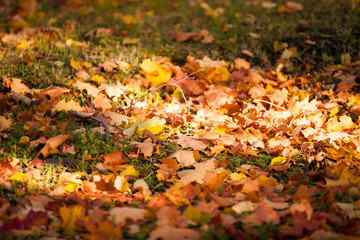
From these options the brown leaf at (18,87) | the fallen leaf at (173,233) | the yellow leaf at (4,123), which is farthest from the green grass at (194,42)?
the fallen leaf at (173,233)

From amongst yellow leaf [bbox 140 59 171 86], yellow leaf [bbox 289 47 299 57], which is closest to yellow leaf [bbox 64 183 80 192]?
yellow leaf [bbox 140 59 171 86]

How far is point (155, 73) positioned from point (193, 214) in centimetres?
169

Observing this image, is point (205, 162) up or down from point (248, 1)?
down

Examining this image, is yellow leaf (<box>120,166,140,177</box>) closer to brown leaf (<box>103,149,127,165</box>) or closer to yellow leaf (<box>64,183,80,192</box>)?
brown leaf (<box>103,149,127,165</box>)

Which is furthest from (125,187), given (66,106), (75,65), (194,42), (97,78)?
(194,42)

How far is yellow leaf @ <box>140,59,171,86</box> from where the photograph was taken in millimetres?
2982

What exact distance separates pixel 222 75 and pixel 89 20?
77.9 inches

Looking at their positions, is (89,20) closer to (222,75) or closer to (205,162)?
(222,75)

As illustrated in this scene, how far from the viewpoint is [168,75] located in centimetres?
303

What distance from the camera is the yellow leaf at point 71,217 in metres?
1.51

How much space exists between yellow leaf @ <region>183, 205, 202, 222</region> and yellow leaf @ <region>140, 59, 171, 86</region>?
1650 mm

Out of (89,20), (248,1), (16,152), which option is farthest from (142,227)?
(248,1)

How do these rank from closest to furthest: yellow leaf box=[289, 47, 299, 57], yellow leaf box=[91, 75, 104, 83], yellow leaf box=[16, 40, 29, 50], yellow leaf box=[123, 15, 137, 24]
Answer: yellow leaf box=[91, 75, 104, 83], yellow leaf box=[16, 40, 29, 50], yellow leaf box=[289, 47, 299, 57], yellow leaf box=[123, 15, 137, 24]

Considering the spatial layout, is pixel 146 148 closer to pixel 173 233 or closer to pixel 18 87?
pixel 173 233
